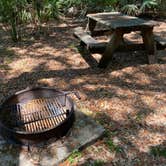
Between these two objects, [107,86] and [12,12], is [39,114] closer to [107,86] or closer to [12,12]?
[107,86]

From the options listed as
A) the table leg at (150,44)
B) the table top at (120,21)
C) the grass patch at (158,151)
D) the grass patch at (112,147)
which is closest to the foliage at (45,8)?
the table top at (120,21)

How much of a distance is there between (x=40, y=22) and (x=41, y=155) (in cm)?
423

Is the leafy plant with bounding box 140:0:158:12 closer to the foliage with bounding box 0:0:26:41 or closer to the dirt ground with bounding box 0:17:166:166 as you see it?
the dirt ground with bounding box 0:17:166:166

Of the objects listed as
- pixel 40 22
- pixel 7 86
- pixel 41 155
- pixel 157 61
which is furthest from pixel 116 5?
pixel 41 155

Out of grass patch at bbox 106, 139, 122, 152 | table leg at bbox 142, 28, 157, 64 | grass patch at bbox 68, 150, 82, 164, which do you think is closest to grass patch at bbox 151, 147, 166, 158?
grass patch at bbox 106, 139, 122, 152

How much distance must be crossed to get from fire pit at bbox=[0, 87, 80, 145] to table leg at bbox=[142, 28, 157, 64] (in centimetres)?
187

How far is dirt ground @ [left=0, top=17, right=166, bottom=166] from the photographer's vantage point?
9.68 ft

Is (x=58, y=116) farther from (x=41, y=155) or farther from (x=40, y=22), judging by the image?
(x=40, y=22)

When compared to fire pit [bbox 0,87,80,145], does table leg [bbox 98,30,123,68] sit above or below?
above

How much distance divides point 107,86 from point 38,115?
1222 millimetres

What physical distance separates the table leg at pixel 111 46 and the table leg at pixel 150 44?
0.40 metres

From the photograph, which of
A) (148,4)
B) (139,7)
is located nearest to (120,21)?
(148,4)

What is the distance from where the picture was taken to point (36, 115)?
10.7ft

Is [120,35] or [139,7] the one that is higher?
[120,35]
